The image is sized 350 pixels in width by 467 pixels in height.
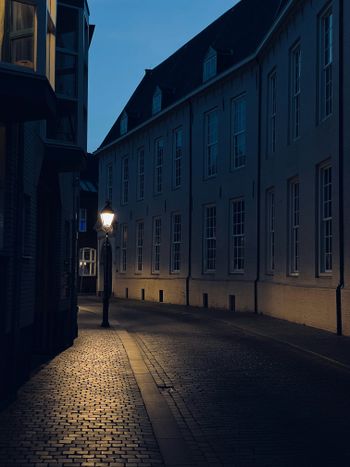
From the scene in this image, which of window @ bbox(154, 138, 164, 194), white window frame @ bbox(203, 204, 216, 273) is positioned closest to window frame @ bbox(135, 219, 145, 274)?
window @ bbox(154, 138, 164, 194)

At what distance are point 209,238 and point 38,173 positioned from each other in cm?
1822

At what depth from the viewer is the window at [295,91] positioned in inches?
839

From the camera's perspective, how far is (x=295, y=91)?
21531 millimetres

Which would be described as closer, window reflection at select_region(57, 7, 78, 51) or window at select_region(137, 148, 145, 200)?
window reflection at select_region(57, 7, 78, 51)

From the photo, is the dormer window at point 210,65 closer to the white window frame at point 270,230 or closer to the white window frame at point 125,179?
the white window frame at point 270,230

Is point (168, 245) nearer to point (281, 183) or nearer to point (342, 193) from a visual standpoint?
point (281, 183)

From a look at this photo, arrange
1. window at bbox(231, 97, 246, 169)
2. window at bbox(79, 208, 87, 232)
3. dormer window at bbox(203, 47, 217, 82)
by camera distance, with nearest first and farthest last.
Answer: window at bbox(231, 97, 246, 169) < dormer window at bbox(203, 47, 217, 82) < window at bbox(79, 208, 87, 232)

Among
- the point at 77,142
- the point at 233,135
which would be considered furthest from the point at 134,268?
the point at 77,142

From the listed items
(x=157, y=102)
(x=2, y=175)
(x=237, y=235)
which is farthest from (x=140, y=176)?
(x=2, y=175)

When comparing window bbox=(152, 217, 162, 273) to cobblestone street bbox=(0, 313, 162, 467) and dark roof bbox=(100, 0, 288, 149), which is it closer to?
dark roof bbox=(100, 0, 288, 149)

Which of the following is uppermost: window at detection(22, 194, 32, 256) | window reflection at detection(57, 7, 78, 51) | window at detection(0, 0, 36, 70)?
window reflection at detection(57, 7, 78, 51)

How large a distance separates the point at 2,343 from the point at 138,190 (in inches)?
1176

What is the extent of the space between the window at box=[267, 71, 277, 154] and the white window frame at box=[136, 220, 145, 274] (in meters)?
14.1

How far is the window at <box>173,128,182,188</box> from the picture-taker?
108 ft
